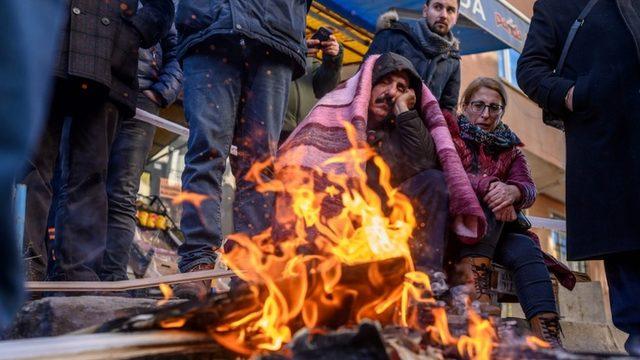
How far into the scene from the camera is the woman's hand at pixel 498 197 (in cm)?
398

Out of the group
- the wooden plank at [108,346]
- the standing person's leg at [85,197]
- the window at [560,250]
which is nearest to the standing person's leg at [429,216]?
the standing person's leg at [85,197]

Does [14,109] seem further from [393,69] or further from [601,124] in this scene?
[393,69]

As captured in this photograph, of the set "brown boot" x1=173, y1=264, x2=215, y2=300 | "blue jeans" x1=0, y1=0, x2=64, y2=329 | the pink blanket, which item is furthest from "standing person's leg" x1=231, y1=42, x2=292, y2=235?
"blue jeans" x1=0, y1=0, x2=64, y2=329

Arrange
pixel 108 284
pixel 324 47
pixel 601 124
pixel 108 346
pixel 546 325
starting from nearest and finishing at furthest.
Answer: pixel 108 346
pixel 108 284
pixel 601 124
pixel 546 325
pixel 324 47

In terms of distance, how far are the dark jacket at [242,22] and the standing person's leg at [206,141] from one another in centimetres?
10

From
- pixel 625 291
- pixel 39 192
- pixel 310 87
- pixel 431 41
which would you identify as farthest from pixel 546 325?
pixel 310 87

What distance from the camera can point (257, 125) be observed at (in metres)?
4.05

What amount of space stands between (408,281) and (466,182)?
1325 millimetres

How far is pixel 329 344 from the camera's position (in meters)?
1.82

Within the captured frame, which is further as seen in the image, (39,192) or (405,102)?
(405,102)

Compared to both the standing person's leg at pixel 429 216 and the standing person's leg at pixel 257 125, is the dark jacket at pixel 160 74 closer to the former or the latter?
the standing person's leg at pixel 257 125

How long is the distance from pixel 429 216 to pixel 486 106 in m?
1.35

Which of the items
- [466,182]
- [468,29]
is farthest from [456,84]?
[468,29]

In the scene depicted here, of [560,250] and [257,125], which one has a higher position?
[257,125]
